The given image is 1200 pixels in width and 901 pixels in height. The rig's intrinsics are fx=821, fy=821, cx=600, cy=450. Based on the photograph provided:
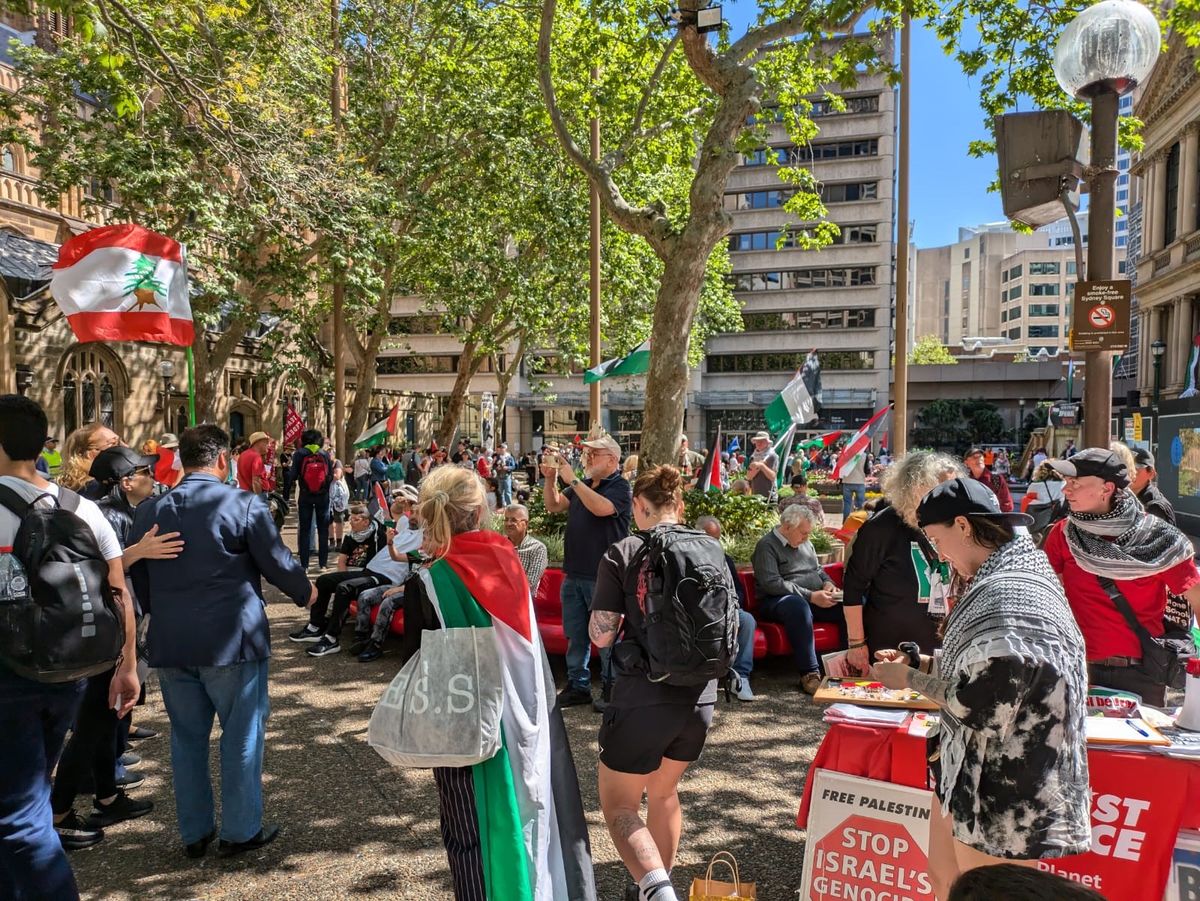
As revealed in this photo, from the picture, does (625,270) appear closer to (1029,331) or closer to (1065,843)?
(1065,843)

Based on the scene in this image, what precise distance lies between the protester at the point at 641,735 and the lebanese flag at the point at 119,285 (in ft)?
22.5

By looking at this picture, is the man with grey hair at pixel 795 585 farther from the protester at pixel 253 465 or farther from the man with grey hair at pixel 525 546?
the protester at pixel 253 465

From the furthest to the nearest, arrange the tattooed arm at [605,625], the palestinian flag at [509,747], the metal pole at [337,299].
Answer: the metal pole at [337,299]
the tattooed arm at [605,625]
the palestinian flag at [509,747]

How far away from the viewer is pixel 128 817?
14.2 feet

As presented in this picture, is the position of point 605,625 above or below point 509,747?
above

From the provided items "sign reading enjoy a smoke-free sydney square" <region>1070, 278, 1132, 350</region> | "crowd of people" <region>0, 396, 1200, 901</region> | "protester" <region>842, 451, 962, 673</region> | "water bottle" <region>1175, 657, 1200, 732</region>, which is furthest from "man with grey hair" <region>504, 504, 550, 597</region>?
"water bottle" <region>1175, 657, 1200, 732</region>

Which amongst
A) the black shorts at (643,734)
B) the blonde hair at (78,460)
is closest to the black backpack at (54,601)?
the black shorts at (643,734)

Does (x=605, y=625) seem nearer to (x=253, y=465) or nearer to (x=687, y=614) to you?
(x=687, y=614)

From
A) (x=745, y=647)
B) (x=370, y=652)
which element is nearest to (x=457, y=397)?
(x=370, y=652)

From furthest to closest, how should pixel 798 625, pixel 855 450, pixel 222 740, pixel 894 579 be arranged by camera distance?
pixel 855 450 → pixel 798 625 → pixel 894 579 → pixel 222 740

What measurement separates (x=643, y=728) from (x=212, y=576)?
2066 mm

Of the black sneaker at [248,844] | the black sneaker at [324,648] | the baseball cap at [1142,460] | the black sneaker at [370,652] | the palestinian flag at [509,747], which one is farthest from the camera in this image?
Result: the black sneaker at [324,648]

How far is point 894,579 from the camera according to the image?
13.9 ft

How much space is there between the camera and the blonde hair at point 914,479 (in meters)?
3.98
